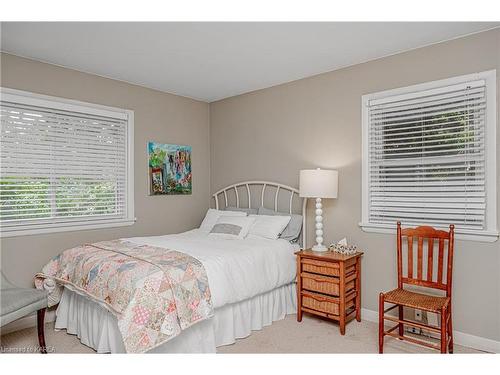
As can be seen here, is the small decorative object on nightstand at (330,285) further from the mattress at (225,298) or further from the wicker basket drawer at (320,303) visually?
the mattress at (225,298)

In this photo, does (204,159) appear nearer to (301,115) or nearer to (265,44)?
(301,115)

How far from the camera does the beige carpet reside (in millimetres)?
2840

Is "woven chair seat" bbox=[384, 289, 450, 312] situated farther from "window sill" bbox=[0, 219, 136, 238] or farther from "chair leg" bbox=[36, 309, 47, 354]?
"window sill" bbox=[0, 219, 136, 238]

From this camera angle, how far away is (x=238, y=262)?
3.05m

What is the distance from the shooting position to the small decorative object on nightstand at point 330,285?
3.11 metres

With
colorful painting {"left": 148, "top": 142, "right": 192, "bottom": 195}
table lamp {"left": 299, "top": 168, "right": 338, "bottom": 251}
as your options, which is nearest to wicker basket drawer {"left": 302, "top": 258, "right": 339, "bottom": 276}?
table lamp {"left": 299, "top": 168, "right": 338, "bottom": 251}

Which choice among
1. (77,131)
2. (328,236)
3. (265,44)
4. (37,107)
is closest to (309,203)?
(328,236)

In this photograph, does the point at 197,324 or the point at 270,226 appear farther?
the point at 270,226

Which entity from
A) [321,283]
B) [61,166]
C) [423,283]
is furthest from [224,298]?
[61,166]

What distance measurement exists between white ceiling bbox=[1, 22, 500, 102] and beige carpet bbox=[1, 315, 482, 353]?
2.47 meters

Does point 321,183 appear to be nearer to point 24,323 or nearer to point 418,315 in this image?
point 418,315

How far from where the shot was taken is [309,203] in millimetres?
3910

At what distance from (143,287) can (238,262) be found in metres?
0.90
